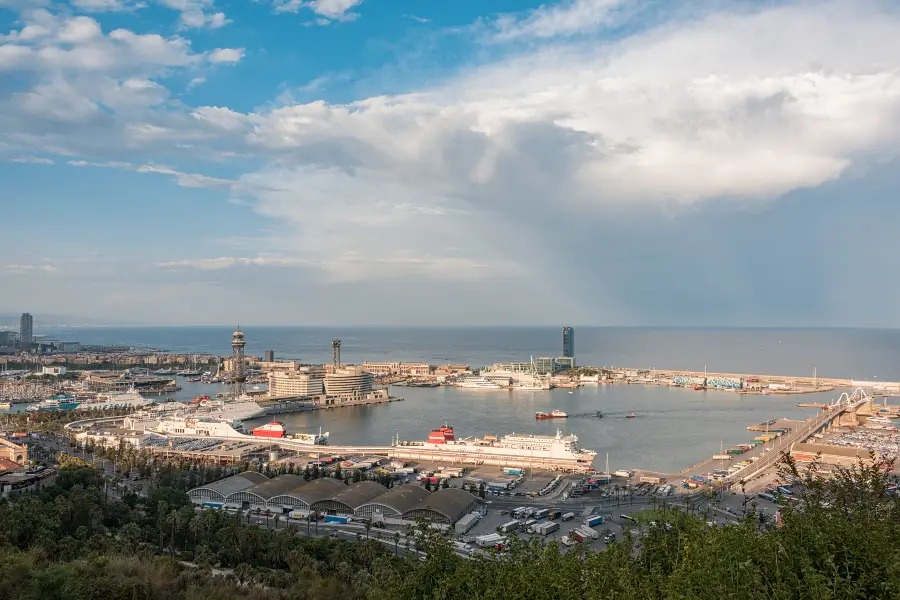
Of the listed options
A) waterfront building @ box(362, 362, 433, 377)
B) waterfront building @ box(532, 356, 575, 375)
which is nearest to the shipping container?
waterfront building @ box(532, 356, 575, 375)

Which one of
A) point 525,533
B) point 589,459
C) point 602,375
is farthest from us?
point 602,375

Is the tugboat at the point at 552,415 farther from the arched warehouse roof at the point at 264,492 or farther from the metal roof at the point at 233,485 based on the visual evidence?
the arched warehouse roof at the point at 264,492

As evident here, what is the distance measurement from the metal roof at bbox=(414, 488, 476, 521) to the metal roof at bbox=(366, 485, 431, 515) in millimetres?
161

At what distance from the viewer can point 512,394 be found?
31719 millimetres

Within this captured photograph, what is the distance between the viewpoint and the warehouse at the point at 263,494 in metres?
11.8

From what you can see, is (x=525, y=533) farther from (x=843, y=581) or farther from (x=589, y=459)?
(x=843, y=581)

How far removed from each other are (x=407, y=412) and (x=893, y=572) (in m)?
22.7

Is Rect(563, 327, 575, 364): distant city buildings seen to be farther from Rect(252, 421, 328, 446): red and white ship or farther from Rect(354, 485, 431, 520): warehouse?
→ Rect(354, 485, 431, 520): warehouse

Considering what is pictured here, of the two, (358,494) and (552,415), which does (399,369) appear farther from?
(358,494)

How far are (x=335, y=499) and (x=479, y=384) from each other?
23.2 meters

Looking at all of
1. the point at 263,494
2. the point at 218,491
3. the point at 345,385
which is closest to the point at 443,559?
the point at 263,494

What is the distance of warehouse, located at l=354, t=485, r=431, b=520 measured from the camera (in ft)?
36.0

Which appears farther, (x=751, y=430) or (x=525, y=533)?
(x=751, y=430)

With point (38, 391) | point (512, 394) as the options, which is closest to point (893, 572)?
point (512, 394)
